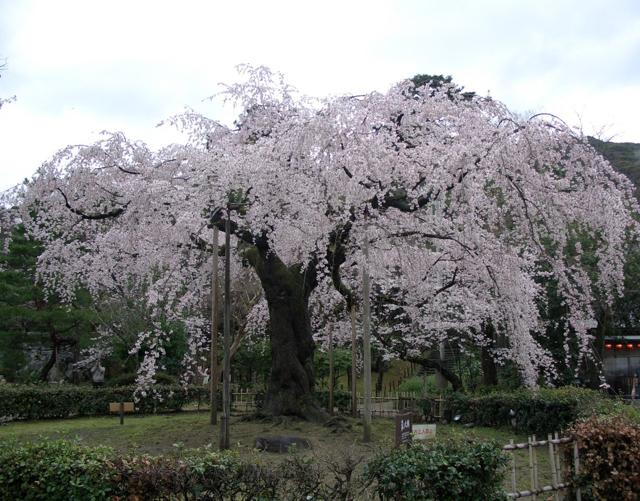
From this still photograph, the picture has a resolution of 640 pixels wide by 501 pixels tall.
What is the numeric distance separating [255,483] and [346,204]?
546 cm

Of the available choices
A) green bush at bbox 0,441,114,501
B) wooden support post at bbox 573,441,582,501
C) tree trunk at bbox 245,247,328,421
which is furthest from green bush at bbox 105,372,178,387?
wooden support post at bbox 573,441,582,501

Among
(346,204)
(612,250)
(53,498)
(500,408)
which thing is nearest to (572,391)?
(500,408)

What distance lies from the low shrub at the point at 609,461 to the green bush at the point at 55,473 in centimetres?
461

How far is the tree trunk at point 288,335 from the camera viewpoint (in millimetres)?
12781

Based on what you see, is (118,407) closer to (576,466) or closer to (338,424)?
(338,424)

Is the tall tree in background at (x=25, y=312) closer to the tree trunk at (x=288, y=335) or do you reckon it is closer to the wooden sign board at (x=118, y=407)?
the wooden sign board at (x=118, y=407)

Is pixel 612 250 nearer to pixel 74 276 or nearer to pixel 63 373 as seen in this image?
pixel 74 276

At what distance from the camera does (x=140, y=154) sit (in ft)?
39.5

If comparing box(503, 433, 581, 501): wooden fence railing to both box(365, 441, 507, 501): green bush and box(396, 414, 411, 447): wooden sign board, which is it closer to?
box(365, 441, 507, 501): green bush

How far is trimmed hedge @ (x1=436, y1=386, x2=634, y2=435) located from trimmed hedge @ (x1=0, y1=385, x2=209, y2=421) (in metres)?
9.09

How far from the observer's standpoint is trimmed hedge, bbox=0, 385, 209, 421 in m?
18.6

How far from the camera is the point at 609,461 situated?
6.00 metres

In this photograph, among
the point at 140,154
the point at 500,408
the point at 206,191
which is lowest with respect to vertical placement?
the point at 500,408

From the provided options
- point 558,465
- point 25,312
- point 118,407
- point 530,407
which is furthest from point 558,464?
point 25,312
